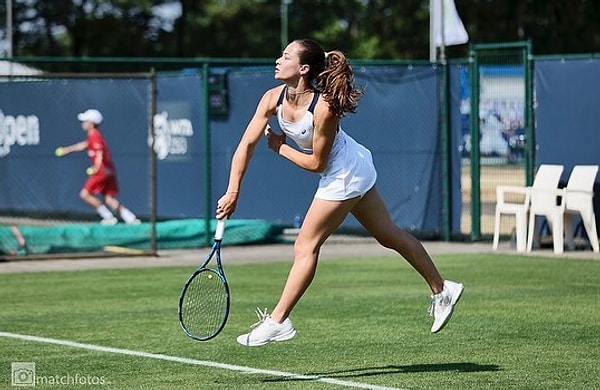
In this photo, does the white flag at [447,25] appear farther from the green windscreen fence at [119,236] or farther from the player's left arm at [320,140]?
the player's left arm at [320,140]

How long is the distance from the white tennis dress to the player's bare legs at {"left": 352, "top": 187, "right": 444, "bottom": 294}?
16 centimetres

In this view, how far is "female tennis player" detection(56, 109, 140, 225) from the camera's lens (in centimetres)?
2092

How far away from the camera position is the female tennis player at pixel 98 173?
20922 millimetres

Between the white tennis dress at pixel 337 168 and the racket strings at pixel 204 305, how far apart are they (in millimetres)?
906

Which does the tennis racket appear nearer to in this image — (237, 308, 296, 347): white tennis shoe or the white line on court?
(237, 308, 296, 347): white tennis shoe

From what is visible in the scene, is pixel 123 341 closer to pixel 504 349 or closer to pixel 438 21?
pixel 504 349

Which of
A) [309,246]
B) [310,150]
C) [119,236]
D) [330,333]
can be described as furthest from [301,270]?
[119,236]

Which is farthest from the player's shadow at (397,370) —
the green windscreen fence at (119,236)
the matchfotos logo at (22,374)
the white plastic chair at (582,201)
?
the green windscreen fence at (119,236)

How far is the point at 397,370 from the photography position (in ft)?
28.6

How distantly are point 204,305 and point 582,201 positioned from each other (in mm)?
9481

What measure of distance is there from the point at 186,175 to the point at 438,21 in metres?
4.70

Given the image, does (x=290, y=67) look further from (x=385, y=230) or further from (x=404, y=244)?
(x=404, y=244)

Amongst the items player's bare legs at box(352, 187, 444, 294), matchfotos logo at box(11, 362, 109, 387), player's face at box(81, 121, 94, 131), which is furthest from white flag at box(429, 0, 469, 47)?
matchfotos logo at box(11, 362, 109, 387)

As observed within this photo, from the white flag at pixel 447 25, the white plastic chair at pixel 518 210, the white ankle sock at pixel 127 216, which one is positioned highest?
the white flag at pixel 447 25
